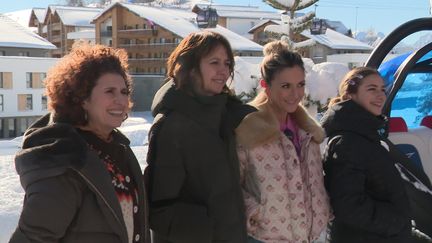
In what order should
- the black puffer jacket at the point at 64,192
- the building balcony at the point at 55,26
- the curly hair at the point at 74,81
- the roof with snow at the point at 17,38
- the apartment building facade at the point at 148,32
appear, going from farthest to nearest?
the building balcony at the point at 55,26
the apartment building facade at the point at 148,32
the roof with snow at the point at 17,38
the curly hair at the point at 74,81
the black puffer jacket at the point at 64,192

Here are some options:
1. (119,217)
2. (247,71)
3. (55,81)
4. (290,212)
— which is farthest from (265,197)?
(247,71)

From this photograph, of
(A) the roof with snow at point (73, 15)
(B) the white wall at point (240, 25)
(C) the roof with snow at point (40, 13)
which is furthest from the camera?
(C) the roof with snow at point (40, 13)

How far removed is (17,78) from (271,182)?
28424mm

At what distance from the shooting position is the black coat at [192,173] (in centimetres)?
226

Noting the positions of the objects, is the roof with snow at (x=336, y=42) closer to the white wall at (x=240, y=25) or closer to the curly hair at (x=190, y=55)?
the white wall at (x=240, y=25)

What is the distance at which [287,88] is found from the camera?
8.57 feet

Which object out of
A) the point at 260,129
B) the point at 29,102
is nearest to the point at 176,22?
the point at 29,102

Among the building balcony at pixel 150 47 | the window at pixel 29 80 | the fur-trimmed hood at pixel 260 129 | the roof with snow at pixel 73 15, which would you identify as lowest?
the window at pixel 29 80

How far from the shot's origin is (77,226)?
1.87 meters

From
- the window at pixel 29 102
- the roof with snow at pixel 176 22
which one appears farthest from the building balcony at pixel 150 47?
the window at pixel 29 102

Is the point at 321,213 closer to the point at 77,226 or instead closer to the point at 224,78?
the point at 224,78

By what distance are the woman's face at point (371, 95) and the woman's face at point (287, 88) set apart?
1.20ft

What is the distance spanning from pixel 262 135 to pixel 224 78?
0.31 metres

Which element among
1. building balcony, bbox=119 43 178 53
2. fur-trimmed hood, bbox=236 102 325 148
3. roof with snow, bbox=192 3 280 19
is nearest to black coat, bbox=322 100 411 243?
fur-trimmed hood, bbox=236 102 325 148
